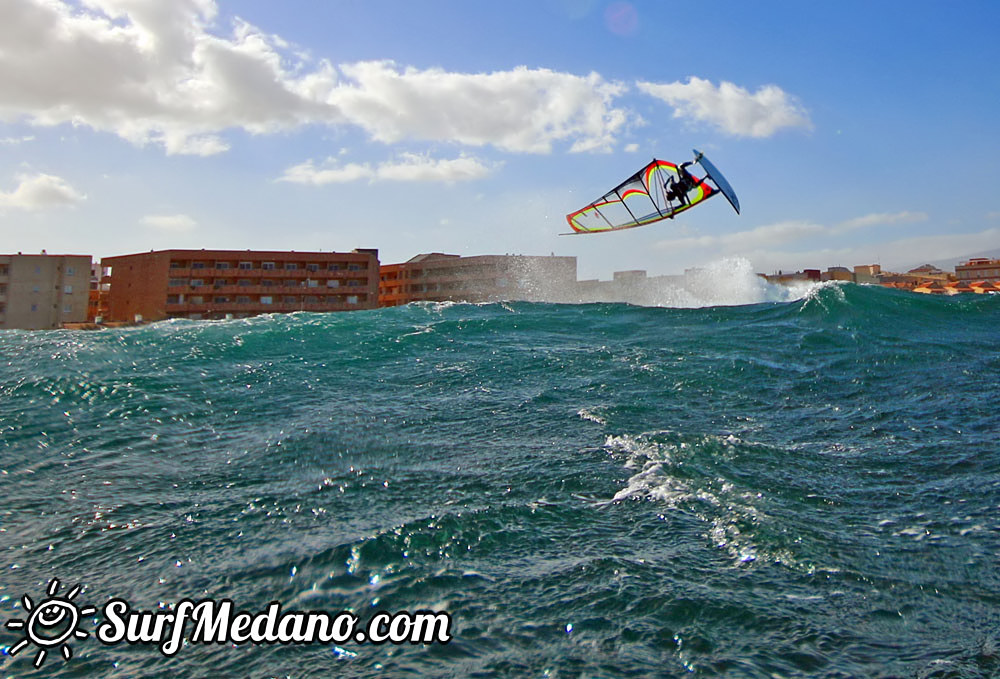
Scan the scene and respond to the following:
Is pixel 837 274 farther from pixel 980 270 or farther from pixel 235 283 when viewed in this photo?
pixel 235 283

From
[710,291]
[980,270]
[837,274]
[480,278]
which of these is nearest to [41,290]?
[480,278]

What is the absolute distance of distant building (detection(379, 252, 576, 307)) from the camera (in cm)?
7394

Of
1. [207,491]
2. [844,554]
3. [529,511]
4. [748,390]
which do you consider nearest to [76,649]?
[207,491]

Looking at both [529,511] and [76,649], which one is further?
[529,511]

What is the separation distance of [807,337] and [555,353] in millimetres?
6772

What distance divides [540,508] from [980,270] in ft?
323

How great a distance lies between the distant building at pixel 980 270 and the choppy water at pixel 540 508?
273 ft

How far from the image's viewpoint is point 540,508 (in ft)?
21.6

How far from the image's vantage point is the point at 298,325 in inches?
847

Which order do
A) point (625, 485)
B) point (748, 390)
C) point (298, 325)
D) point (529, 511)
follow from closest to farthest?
point (529, 511), point (625, 485), point (748, 390), point (298, 325)

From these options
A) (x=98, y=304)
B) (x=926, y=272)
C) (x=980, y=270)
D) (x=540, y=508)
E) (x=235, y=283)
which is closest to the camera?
(x=540, y=508)

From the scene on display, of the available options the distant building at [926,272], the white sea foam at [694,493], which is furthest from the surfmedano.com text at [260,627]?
the distant building at [926,272]

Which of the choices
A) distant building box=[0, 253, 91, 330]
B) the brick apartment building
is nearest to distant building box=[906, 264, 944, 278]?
the brick apartment building

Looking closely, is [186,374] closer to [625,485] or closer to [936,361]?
[625,485]
